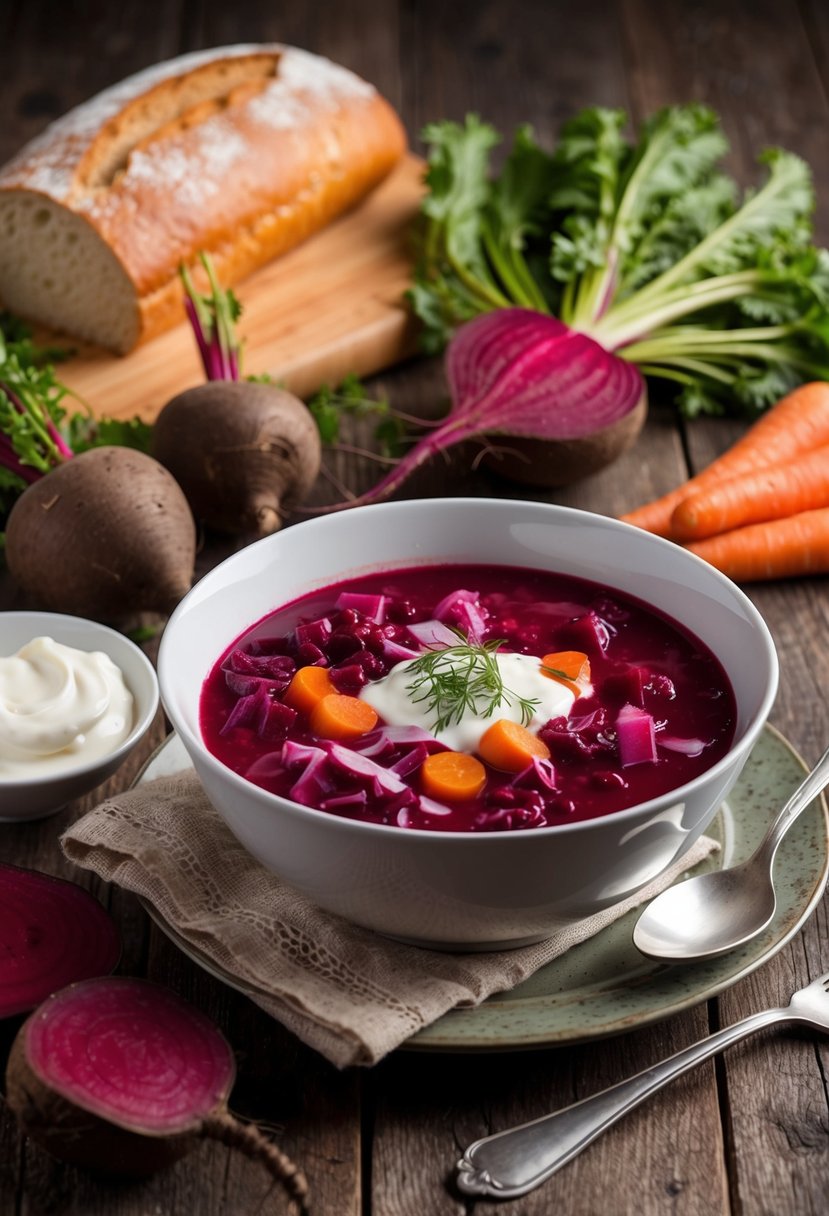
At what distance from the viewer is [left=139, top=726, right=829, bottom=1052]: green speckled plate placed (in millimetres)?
2402

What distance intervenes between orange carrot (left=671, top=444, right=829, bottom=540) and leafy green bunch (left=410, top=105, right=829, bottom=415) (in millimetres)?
479

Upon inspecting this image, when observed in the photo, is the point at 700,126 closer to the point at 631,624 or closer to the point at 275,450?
the point at 275,450

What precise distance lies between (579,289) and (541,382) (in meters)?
0.76

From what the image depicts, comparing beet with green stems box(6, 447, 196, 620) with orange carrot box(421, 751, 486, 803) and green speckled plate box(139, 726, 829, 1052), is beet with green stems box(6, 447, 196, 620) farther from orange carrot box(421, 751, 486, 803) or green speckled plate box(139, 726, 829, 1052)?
orange carrot box(421, 751, 486, 803)

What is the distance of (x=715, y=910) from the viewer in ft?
8.77

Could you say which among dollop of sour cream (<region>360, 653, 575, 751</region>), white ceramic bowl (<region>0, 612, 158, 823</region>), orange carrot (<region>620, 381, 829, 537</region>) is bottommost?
orange carrot (<region>620, 381, 829, 537</region>)

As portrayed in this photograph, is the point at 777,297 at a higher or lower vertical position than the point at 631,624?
lower

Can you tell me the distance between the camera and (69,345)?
Answer: 5000 mm

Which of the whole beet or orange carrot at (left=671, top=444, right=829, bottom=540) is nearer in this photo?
the whole beet

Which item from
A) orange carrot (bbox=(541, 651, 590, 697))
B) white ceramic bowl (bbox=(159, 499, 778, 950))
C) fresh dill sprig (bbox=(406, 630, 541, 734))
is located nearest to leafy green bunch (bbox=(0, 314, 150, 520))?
white ceramic bowl (bbox=(159, 499, 778, 950))

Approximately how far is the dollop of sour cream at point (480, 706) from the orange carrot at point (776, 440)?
1.57 meters

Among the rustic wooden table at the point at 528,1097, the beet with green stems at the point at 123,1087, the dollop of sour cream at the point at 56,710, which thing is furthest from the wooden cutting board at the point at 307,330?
the beet with green stems at the point at 123,1087

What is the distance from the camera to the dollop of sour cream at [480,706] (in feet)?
8.71

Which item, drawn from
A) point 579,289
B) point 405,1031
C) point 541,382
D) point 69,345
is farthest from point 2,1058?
point 579,289
